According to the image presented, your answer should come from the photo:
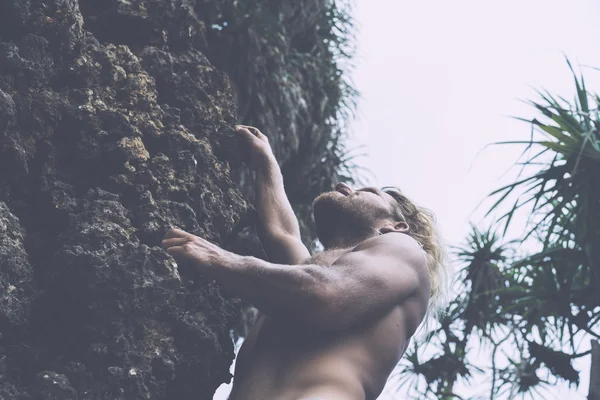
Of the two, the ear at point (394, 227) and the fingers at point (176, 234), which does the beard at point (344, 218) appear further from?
the fingers at point (176, 234)

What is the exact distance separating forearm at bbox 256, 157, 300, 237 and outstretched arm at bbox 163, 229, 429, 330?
748 millimetres

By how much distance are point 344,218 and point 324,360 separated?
2.73 ft

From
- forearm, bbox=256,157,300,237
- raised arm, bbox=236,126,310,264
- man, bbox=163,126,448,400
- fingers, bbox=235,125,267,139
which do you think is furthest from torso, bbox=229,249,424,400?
fingers, bbox=235,125,267,139

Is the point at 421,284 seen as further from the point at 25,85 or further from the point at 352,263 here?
the point at 25,85

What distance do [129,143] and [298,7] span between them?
576cm

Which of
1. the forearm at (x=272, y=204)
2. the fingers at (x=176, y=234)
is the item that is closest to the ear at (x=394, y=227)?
the forearm at (x=272, y=204)

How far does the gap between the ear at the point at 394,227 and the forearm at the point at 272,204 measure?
0.40 metres

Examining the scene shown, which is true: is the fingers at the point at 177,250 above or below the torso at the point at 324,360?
above

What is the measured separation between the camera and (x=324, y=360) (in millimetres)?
2383

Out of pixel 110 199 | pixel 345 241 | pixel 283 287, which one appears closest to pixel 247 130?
pixel 345 241

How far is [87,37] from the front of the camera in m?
2.93

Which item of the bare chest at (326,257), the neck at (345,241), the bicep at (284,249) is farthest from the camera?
the bicep at (284,249)

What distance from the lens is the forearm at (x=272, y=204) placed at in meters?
3.30

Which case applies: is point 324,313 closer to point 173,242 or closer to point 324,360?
point 324,360
